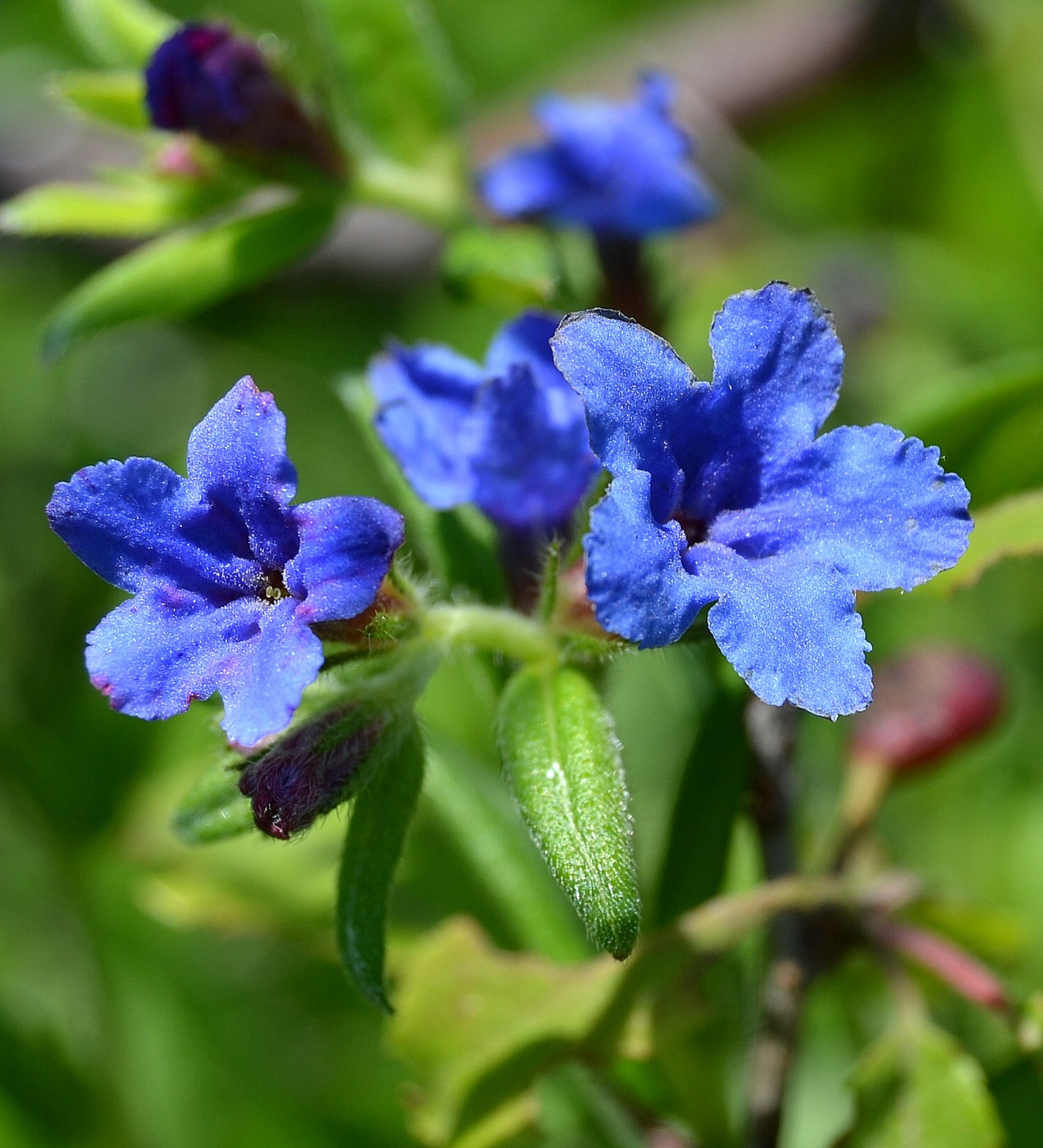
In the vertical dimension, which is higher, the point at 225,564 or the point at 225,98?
the point at 225,98

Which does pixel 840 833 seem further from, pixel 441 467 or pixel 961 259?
pixel 961 259


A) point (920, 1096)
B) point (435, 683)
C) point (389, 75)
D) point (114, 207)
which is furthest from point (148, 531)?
point (435, 683)

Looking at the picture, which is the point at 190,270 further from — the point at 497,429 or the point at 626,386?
the point at 626,386

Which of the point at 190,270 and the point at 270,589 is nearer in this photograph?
the point at 270,589

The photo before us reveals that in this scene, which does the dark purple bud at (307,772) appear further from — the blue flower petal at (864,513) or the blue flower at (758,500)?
the blue flower petal at (864,513)

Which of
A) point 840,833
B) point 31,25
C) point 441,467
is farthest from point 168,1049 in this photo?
point 31,25

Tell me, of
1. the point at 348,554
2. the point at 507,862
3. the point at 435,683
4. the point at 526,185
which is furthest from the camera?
the point at 435,683
